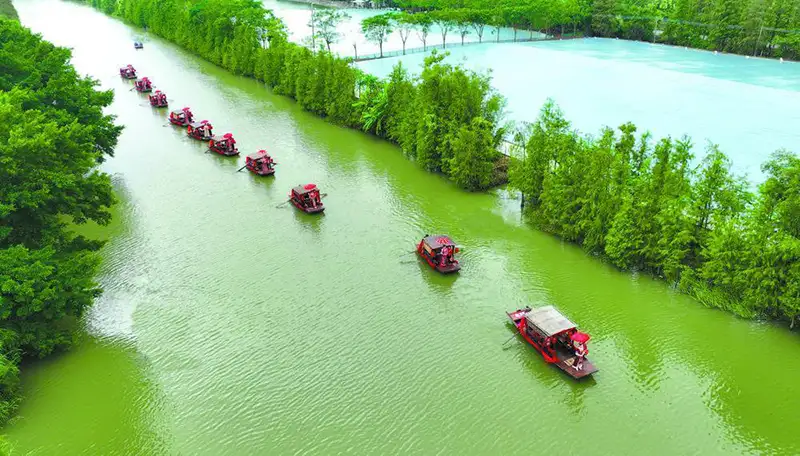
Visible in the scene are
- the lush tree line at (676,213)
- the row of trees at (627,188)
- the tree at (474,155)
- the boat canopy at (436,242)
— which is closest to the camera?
the lush tree line at (676,213)

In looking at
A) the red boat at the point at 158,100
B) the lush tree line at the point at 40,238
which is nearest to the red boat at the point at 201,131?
the red boat at the point at 158,100

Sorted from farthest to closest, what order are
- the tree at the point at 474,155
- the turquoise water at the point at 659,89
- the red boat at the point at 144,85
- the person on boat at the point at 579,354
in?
the red boat at the point at 144,85 → the turquoise water at the point at 659,89 → the tree at the point at 474,155 → the person on boat at the point at 579,354

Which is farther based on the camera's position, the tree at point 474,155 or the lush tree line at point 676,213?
the tree at point 474,155

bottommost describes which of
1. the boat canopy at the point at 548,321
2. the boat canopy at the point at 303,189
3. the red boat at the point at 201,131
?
the boat canopy at the point at 548,321

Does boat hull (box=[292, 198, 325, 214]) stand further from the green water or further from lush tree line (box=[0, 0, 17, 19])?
lush tree line (box=[0, 0, 17, 19])

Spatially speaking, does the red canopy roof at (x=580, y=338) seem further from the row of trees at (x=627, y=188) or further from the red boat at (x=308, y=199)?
the red boat at (x=308, y=199)

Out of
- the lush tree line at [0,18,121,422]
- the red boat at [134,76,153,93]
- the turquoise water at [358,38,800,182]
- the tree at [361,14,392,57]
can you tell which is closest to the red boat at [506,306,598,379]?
the lush tree line at [0,18,121,422]

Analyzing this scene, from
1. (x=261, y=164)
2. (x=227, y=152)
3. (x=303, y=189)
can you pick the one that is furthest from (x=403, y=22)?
(x=303, y=189)

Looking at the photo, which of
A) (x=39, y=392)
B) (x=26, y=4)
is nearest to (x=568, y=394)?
(x=39, y=392)

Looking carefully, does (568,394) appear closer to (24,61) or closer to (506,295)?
(506,295)
